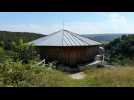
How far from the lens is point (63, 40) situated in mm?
11758

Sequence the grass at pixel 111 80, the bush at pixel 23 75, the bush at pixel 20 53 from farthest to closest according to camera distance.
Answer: the bush at pixel 20 53, the grass at pixel 111 80, the bush at pixel 23 75

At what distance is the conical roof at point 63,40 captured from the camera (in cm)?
1147

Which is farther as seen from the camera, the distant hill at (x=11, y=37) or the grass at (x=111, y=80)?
the distant hill at (x=11, y=37)

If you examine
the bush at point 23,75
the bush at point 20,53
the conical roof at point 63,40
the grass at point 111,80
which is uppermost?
the conical roof at point 63,40

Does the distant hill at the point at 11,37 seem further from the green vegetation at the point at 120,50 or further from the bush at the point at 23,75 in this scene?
the green vegetation at the point at 120,50

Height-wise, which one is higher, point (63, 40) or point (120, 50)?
point (63, 40)

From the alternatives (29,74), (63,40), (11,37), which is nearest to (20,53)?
(29,74)

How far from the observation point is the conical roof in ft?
37.6

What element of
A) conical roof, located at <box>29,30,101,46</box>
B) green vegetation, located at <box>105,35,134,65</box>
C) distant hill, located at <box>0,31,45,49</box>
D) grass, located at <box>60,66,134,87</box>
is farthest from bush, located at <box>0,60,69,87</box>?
green vegetation, located at <box>105,35,134,65</box>

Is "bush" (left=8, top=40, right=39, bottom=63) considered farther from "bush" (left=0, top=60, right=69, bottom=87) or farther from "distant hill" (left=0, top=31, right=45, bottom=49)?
"bush" (left=0, top=60, right=69, bottom=87)

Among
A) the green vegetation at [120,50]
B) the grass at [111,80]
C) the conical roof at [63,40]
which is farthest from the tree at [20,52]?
the green vegetation at [120,50]

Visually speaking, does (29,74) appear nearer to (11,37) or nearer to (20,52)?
(20,52)

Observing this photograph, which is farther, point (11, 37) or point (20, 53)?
point (11, 37)
